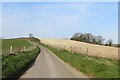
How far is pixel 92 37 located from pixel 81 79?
112 m

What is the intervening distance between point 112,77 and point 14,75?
608 centimetres

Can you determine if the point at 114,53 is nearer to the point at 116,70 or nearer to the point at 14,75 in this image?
the point at 116,70

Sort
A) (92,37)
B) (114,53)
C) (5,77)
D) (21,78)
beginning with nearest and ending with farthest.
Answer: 1. (5,77)
2. (21,78)
3. (114,53)
4. (92,37)

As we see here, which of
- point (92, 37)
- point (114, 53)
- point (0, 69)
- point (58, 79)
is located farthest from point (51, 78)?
point (92, 37)

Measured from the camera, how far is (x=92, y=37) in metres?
130

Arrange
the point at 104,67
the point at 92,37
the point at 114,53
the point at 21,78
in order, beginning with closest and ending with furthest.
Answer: the point at 21,78 → the point at 104,67 → the point at 114,53 → the point at 92,37

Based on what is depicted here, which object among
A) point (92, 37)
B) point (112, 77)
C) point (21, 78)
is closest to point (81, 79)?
point (112, 77)

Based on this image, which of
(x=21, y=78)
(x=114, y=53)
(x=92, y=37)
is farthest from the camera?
(x=92, y=37)

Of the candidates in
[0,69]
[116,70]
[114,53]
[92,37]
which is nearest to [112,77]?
[116,70]

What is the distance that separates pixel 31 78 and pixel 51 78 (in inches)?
49.1

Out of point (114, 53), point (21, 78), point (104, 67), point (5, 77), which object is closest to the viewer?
point (5, 77)

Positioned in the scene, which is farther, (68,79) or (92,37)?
(92,37)

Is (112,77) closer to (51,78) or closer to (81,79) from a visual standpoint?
(81,79)

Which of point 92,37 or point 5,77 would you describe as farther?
point 92,37
